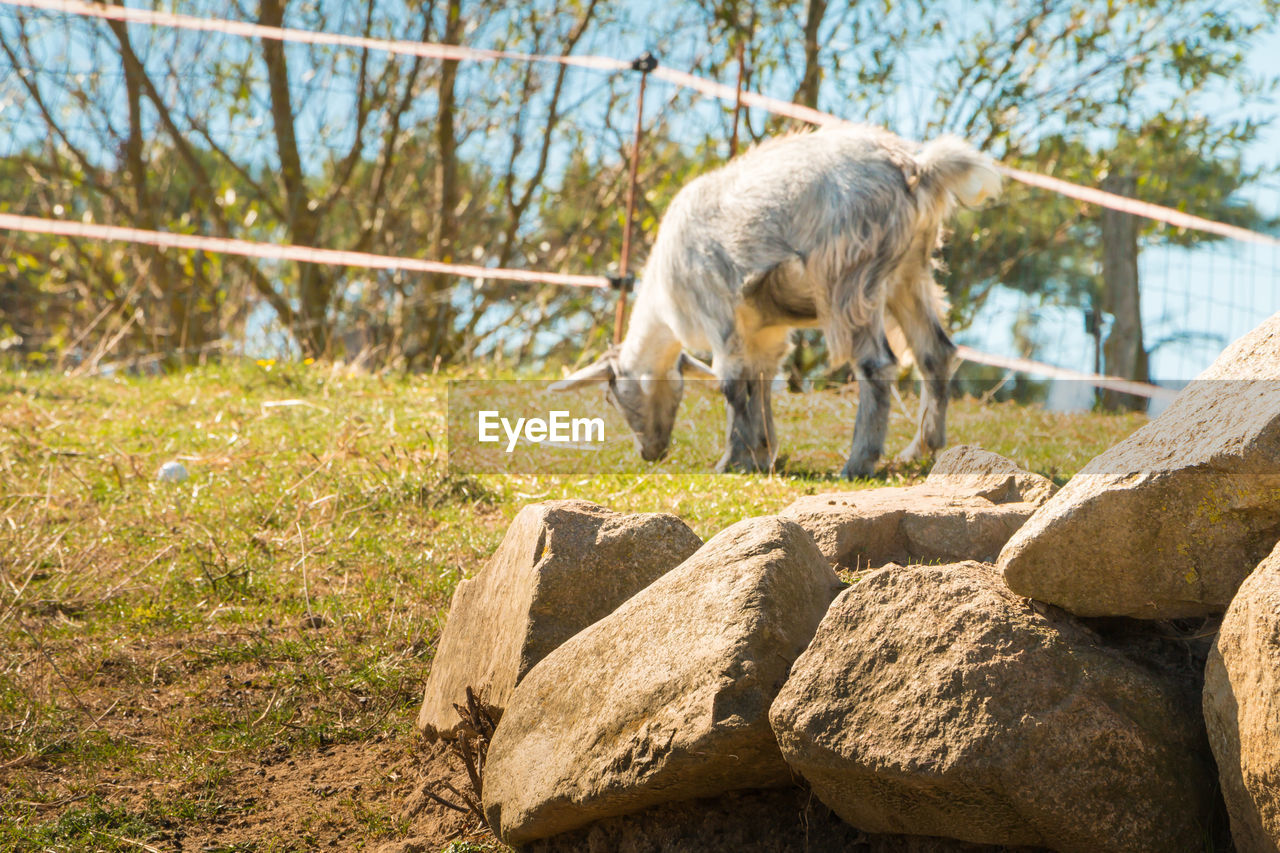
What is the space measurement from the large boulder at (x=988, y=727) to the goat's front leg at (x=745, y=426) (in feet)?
10.6

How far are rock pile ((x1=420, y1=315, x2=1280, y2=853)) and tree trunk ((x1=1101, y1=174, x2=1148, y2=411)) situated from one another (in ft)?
19.5

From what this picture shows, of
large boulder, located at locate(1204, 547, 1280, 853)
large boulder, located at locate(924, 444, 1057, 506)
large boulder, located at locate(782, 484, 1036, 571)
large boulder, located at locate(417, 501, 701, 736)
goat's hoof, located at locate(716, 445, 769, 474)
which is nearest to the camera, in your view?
large boulder, located at locate(1204, 547, 1280, 853)

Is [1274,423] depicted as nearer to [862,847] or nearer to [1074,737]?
[1074,737]

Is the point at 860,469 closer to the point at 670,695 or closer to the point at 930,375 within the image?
the point at 930,375

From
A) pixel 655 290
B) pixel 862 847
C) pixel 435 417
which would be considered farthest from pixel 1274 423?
pixel 435 417

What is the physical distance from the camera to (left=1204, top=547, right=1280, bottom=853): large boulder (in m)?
1.88

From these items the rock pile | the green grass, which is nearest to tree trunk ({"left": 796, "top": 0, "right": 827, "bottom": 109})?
the green grass

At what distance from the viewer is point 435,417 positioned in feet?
21.6

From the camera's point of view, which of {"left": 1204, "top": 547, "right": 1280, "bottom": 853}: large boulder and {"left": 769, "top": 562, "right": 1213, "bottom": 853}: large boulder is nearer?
{"left": 1204, "top": 547, "right": 1280, "bottom": 853}: large boulder

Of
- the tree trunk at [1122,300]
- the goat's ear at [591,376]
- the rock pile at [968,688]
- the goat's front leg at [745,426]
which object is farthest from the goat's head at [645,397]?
the tree trunk at [1122,300]

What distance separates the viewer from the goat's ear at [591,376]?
6.02 m

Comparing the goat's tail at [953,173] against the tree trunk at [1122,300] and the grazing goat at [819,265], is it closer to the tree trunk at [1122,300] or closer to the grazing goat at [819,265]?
the grazing goat at [819,265]

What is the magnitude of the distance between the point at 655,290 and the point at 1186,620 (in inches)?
147

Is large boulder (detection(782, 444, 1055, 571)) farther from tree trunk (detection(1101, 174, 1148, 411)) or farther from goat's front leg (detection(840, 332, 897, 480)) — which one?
tree trunk (detection(1101, 174, 1148, 411))
